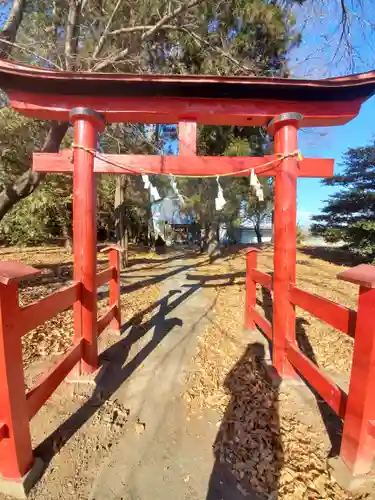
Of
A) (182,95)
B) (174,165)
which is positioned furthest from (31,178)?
(182,95)

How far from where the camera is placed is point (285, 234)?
2943mm

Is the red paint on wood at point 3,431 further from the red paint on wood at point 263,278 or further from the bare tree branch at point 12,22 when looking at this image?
the bare tree branch at point 12,22

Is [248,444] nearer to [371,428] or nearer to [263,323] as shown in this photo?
[371,428]

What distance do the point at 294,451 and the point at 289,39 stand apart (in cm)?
926

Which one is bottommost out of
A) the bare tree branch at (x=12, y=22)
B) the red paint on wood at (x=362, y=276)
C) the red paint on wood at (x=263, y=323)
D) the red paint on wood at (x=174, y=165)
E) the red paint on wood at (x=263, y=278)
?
the red paint on wood at (x=263, y=323)

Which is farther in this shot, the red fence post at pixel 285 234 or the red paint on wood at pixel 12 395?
the red fence post at pixel 285 234

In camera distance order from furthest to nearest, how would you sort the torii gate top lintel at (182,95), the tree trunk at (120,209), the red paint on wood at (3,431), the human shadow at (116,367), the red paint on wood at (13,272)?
the tree trunk at (120,209) < the torii gate top lintel at (182,95) < the human shadow at (116,367) < the red paint on wood at (3,431) < the red paint on wood at (13,272)

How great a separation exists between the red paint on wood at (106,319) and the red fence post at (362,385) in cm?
257

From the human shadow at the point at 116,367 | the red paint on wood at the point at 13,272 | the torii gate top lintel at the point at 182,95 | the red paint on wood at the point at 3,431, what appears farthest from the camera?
the torii gate top lintel at the point at 182,95

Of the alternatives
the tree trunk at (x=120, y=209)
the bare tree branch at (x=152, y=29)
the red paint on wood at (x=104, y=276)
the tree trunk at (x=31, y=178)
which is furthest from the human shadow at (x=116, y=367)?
the tree trunk at (x=120, y=209)

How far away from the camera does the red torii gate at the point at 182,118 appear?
9.10ft

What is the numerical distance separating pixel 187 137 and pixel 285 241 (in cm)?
155

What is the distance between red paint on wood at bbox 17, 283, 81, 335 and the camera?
171 centimetres

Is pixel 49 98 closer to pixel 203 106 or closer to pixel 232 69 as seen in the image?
pixel 203 106
